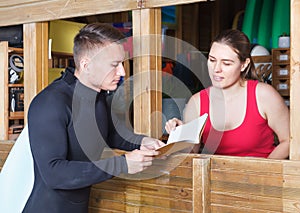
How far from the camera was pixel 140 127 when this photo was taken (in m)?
2.37

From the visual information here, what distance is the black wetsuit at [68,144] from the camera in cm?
183

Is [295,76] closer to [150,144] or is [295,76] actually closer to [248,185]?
[248,185]

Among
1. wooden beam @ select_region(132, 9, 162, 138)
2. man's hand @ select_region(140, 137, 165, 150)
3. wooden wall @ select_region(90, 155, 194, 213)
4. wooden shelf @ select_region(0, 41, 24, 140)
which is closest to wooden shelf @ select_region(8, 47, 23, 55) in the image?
wooden shelf @ select_region(0, 41, 24, 140)

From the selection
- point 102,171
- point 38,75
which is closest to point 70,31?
point 38,75

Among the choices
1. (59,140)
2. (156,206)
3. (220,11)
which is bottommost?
(156,206)

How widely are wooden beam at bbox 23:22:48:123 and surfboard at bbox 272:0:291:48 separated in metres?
1.59

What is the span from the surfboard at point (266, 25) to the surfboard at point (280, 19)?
7 centimetres

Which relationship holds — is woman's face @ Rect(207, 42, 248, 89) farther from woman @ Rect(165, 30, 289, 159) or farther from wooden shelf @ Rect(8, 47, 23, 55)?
wooden shelf @ Rect(8, 47, 23, 55)

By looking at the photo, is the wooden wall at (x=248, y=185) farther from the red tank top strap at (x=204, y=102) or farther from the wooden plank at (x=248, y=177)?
the red tank top strap at (x=204, y=102)

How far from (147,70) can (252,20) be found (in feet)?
5.29

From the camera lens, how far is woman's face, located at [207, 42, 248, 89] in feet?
7.11

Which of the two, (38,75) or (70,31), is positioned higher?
(70,31)

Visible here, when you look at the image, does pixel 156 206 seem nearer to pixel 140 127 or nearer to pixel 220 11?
pixel 140 127

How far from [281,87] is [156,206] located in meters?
1.14
